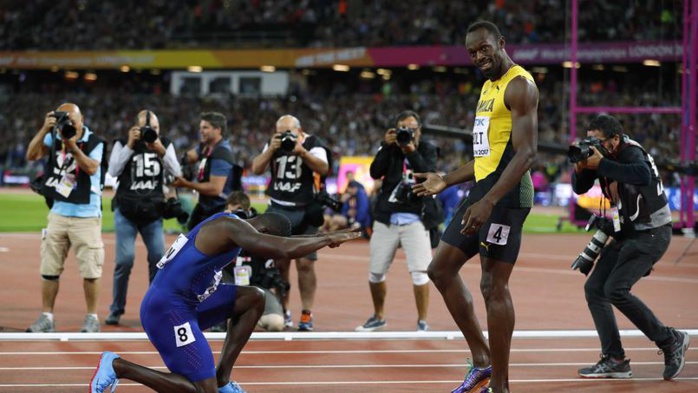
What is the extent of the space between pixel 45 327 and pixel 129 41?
45949mm

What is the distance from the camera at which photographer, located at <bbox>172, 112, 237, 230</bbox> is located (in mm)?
10398

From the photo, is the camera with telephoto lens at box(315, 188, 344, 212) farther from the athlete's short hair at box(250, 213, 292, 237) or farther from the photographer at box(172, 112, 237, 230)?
the athlete's short hair at box(250, 213, 292, 237)

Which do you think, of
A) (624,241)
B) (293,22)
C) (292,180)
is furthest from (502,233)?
(293,22)

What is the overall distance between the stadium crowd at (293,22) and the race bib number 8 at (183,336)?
31.8 metres

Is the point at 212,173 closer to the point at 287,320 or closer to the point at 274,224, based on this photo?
the point at 287,320

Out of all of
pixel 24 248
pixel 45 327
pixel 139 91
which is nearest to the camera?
pixel 45 327

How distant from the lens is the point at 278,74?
51938 mm

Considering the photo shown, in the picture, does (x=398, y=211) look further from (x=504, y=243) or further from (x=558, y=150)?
(x=558, y=150)

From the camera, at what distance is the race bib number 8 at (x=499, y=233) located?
6.46 meters

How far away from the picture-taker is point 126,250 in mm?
10508

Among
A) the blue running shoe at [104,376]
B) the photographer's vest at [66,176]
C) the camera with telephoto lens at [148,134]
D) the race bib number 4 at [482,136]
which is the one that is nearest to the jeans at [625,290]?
the race bib number 4 at [482,136]

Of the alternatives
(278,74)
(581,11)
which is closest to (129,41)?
(278,74)

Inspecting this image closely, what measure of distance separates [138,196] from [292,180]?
155 centimetres

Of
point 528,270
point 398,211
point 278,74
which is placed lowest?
point 528,270
